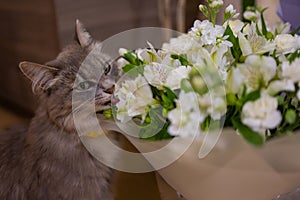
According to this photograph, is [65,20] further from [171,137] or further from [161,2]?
[171,137]

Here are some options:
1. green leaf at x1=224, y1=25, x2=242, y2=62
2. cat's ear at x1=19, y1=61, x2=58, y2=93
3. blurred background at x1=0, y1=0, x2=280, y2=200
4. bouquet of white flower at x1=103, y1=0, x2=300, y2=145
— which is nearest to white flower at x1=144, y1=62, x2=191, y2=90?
bouquet of white flower at x1=103, y1=0, x2=300, y2=145

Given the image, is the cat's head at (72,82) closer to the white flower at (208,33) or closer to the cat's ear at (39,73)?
the cat's ear at (39,73)

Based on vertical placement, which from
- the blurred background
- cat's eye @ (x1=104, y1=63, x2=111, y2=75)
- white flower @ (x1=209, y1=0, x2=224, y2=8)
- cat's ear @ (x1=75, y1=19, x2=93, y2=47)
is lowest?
the blurred background

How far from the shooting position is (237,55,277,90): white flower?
1.97 ft

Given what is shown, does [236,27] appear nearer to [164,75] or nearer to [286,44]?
[286,44]

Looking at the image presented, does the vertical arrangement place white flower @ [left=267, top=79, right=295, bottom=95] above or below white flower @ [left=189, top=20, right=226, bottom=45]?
below

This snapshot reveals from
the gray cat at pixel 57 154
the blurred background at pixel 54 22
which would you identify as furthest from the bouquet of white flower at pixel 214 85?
the blurred background at pixel 54 22

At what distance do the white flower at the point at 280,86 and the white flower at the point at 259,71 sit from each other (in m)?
0.01

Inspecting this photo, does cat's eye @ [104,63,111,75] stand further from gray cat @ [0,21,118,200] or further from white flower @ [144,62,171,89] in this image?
white flower @ [144,62,171,89]

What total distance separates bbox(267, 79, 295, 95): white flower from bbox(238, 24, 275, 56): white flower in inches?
5.1

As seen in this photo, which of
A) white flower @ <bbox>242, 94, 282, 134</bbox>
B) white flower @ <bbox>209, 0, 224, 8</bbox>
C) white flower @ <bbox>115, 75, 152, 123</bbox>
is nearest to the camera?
white flower @ <bbox>242, 94, 282, 134</bbox>

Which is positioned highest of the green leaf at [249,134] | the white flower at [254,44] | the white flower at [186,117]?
the white flower at [254,44]

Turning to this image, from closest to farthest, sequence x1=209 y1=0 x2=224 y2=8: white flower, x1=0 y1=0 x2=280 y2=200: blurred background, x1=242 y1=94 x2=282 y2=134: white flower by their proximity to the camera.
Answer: x1=242 y1=94 x2=282 y2=134: white flower → x1=209 y1=0 x2=224 y2=8: white flower → x1=0 y1=0 x2=280 y2=200: blurred background

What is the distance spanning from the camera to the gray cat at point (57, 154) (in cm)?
100
